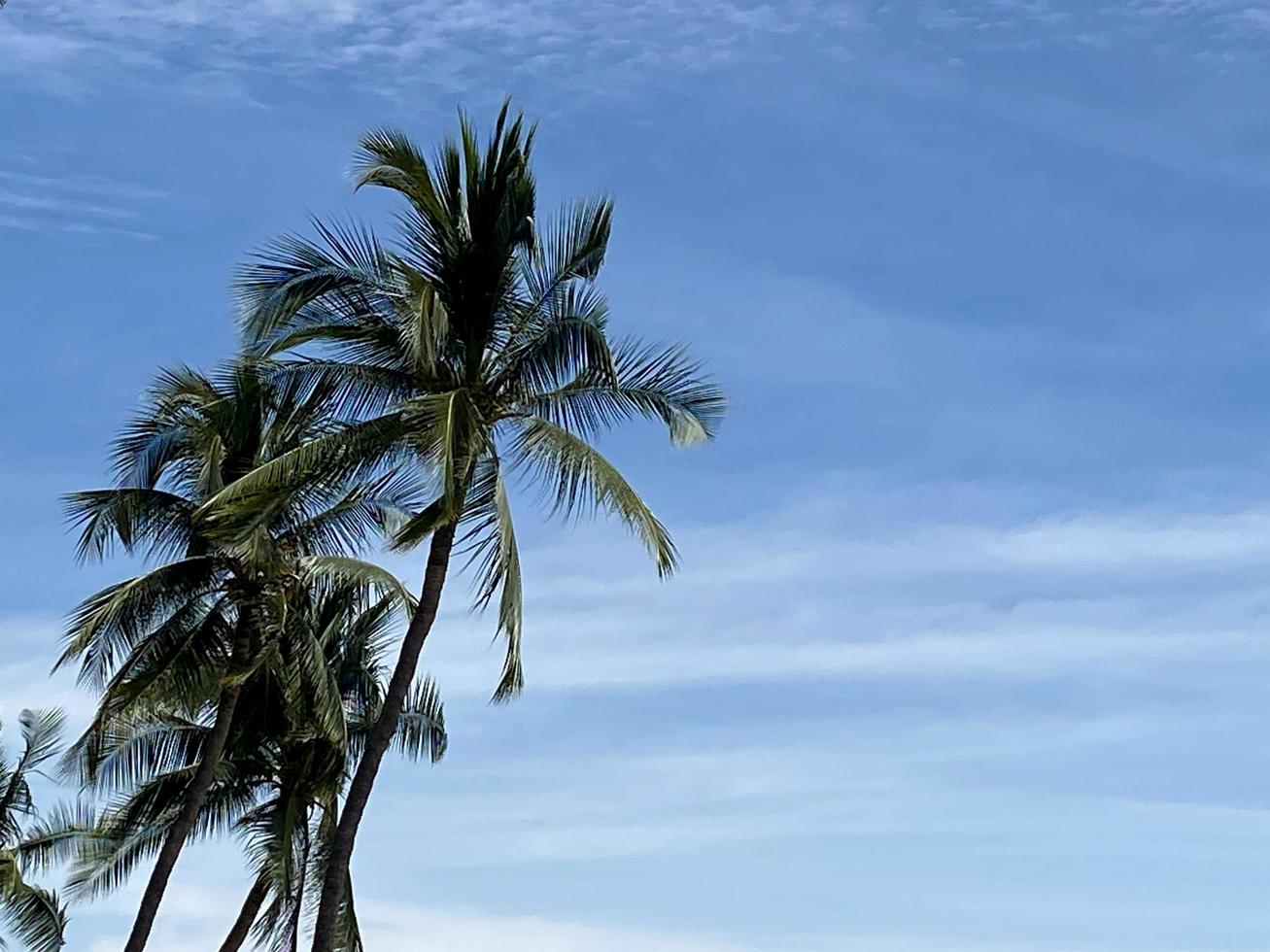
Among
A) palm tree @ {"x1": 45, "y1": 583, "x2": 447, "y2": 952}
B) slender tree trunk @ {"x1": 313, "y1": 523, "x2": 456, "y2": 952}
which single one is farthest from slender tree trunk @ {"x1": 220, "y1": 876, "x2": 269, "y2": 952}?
slender tree trunk @ {"x1": 313, "y1": 523, "x2": 456, "y2": 952}

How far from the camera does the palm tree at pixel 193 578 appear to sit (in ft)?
68.6

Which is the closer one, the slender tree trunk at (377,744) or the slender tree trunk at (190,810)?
the slender tree trunk at (377,744)

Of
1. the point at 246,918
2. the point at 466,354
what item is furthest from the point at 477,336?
the point at 246,918

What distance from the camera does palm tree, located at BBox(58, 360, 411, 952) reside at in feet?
68.6

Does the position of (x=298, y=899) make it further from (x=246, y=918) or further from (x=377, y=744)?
(x=377, y=744)

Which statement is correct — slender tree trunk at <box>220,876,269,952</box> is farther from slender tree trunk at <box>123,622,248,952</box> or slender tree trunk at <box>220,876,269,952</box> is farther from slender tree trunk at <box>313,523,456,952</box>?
slender tree trunk at <box>313,523,456,952</box>

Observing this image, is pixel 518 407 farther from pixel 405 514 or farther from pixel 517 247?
pixel 405 514

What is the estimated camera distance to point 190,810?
21.4 metres

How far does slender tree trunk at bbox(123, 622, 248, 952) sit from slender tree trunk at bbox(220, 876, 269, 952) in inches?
111

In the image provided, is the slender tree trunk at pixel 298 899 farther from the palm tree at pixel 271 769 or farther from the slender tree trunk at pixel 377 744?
the slender tree trunk at pixel 377 744

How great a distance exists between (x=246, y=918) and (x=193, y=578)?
5940 millimetres

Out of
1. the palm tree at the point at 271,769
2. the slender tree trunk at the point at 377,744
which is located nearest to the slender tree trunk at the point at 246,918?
the palm tree at the point at 271,769

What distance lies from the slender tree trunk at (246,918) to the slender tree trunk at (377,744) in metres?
7.96

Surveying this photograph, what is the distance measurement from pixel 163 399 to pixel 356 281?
544 cm
